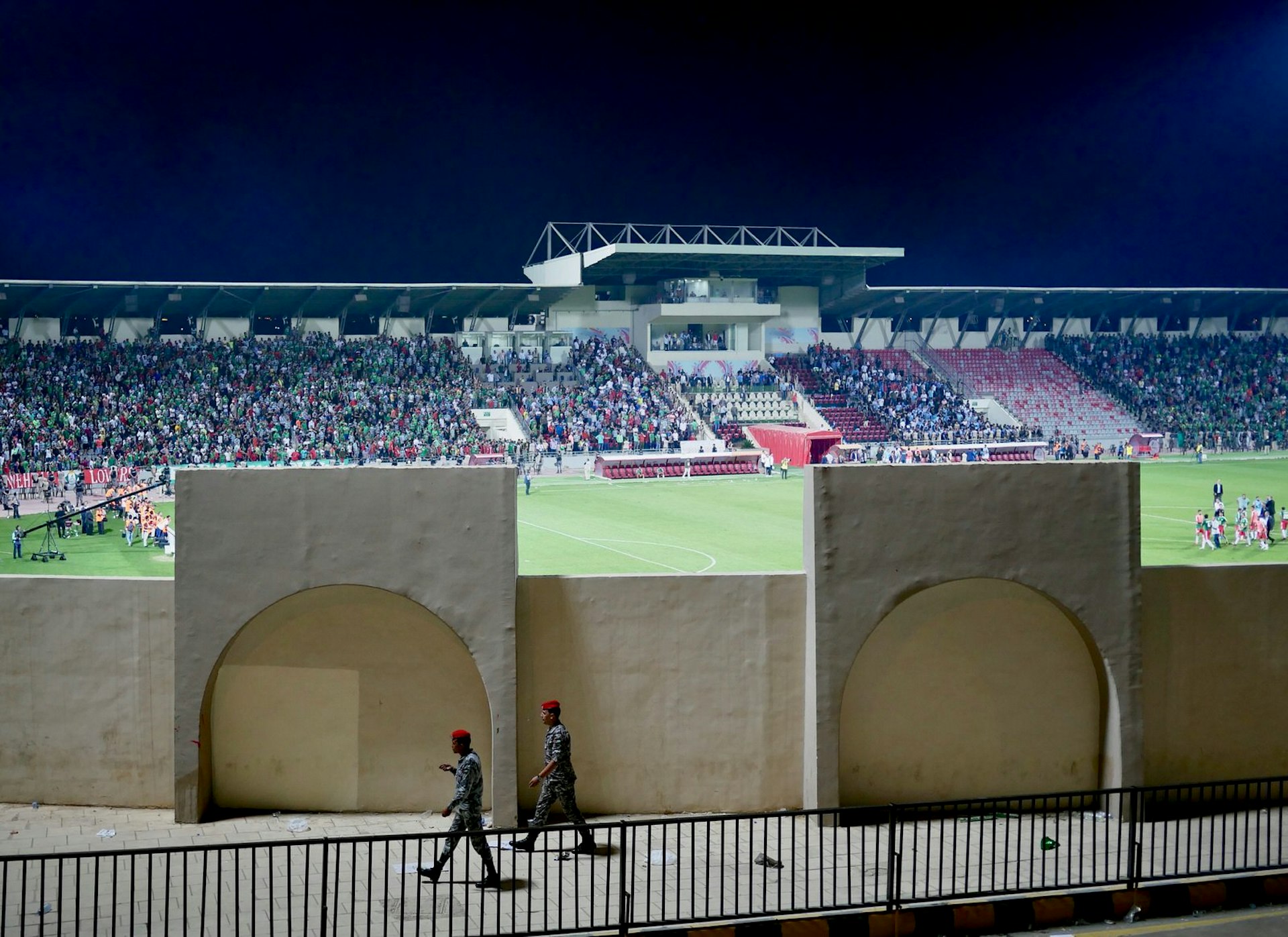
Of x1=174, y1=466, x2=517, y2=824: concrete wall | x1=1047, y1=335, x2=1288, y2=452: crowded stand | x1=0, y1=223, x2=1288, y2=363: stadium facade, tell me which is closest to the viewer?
x1=174, y1=466, x2=517, y2=824: concrete wall

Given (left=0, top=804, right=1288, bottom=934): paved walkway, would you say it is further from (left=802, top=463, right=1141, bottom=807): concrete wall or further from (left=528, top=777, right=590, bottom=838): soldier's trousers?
(left=802, top=463, right=1141, bottom=807): concrete wall

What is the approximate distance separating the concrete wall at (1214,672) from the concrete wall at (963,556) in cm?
49

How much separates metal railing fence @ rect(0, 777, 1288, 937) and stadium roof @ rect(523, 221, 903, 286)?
51287mm

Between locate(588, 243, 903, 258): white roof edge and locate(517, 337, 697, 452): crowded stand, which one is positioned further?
locate(588, 243, 903, 258): white roof edge

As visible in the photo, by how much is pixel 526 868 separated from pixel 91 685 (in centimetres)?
496

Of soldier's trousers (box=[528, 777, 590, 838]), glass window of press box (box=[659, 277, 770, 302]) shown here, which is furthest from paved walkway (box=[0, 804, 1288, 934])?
glass window of press box (box=[659, 277, 770, 302])

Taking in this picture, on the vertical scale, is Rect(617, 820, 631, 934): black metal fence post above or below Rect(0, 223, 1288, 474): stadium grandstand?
below

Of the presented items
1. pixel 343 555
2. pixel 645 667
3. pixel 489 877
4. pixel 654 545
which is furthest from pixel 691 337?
pixel 489 877

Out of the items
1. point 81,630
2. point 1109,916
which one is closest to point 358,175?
point 81,630

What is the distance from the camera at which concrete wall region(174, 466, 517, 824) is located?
38.4 feet

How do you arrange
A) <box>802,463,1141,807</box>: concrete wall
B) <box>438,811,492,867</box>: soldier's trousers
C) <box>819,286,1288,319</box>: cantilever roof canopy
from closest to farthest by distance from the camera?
<box>438,811,492,867</box>: soldier's trousers, <box>802,463,1141,807</box>: concrete wall, <box>819,286,1288,319</box>: cantilever roof canopy

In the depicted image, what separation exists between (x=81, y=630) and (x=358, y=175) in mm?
58615

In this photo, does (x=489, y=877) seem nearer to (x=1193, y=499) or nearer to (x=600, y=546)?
(x=600, y=546)

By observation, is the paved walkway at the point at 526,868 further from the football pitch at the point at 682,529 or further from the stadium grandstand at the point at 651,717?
the football pitch at the point at 682,529
